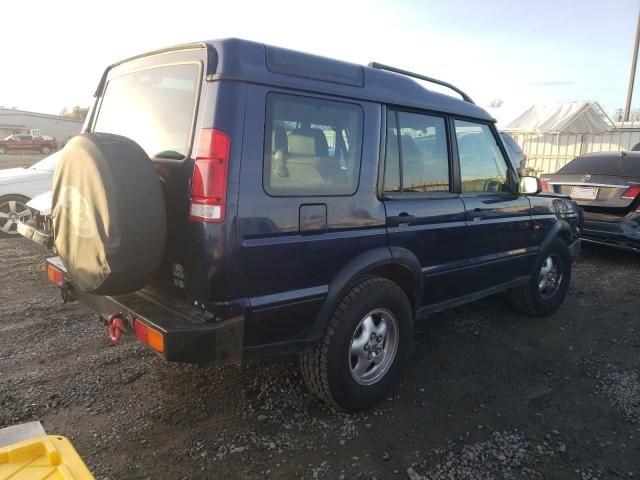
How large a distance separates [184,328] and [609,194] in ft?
21.1

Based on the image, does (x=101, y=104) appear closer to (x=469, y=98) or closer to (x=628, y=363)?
(x=469, y=98)

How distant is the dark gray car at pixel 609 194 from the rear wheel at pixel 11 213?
8.16 metres

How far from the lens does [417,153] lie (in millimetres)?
3215

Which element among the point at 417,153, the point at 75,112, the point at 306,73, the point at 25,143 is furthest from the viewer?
the point at 75,112

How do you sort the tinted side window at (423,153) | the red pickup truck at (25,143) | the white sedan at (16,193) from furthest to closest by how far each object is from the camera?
the red pickup truck at (25,143)
the white sedan at (16,193)
the tinted side window at (423,153)

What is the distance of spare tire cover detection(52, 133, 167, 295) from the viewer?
86.0 inches

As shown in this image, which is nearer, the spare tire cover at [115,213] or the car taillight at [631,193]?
the spare tire cover at [115,213]

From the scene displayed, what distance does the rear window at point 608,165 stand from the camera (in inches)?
258

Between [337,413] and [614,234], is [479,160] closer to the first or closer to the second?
[337,413]

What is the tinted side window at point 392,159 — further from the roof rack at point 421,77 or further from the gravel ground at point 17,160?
the gravel ground at point 17,160

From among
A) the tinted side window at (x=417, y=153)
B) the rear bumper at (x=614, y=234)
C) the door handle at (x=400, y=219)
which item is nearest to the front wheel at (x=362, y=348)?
the door handle at (x=400, y=219)

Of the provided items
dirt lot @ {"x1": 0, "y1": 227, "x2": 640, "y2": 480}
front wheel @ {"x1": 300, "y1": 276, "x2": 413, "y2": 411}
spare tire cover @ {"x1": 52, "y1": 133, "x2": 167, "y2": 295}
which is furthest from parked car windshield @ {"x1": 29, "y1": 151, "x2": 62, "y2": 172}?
front wheel @ {"x1": 300, "y1": 276, "x2": 413, "y2": 411}

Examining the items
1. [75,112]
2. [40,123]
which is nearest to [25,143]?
[40,123]

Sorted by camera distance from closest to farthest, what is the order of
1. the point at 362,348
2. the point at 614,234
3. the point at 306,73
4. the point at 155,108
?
the point at 306,73 → the point at 155,108 → the point at 362,348 → the point at 614,234
